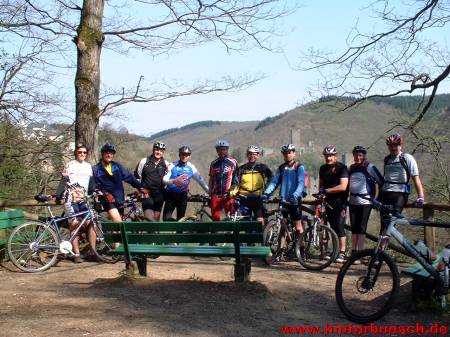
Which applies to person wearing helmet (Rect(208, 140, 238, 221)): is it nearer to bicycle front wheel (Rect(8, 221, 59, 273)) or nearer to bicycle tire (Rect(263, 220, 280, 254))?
bicycle tire (Rect(263, 220, 280, 254))

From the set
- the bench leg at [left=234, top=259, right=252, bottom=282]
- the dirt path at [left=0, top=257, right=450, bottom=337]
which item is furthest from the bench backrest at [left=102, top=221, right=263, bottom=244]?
the dirt path at [left=0, top=257, right=450, bottom=337]

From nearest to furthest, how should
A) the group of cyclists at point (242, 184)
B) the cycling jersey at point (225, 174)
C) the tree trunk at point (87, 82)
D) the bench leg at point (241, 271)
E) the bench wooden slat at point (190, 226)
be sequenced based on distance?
the bench wooden slat at point (190, 226)
the bench leg at point (241, 271)
the group of cyclists at point (242, 184)
the cycling jersey at point (225, 174)
the tree trunk at point (87, 82)

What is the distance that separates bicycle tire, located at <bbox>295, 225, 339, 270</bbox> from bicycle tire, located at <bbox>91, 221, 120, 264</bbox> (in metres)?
2.84

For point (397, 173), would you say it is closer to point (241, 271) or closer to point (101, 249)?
point (241, 271)

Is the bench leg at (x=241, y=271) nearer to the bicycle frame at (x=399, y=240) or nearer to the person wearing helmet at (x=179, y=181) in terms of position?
the bicycle frame at (x=399, y=240)

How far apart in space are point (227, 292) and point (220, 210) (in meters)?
2.91

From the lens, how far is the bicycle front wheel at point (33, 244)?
7.77 metres

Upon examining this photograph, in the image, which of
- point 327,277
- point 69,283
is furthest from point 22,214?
point 327,277

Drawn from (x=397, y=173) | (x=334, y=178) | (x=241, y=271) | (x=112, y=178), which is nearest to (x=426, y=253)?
(x=241, y=271)

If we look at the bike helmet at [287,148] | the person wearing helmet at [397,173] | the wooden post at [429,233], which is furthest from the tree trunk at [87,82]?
the wooden post at [429,233]

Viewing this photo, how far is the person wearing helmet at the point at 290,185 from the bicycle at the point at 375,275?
108 inches

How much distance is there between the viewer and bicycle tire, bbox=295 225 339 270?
7.95 metres

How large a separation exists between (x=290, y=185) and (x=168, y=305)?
3.46 meters

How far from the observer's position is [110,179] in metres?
8.49
